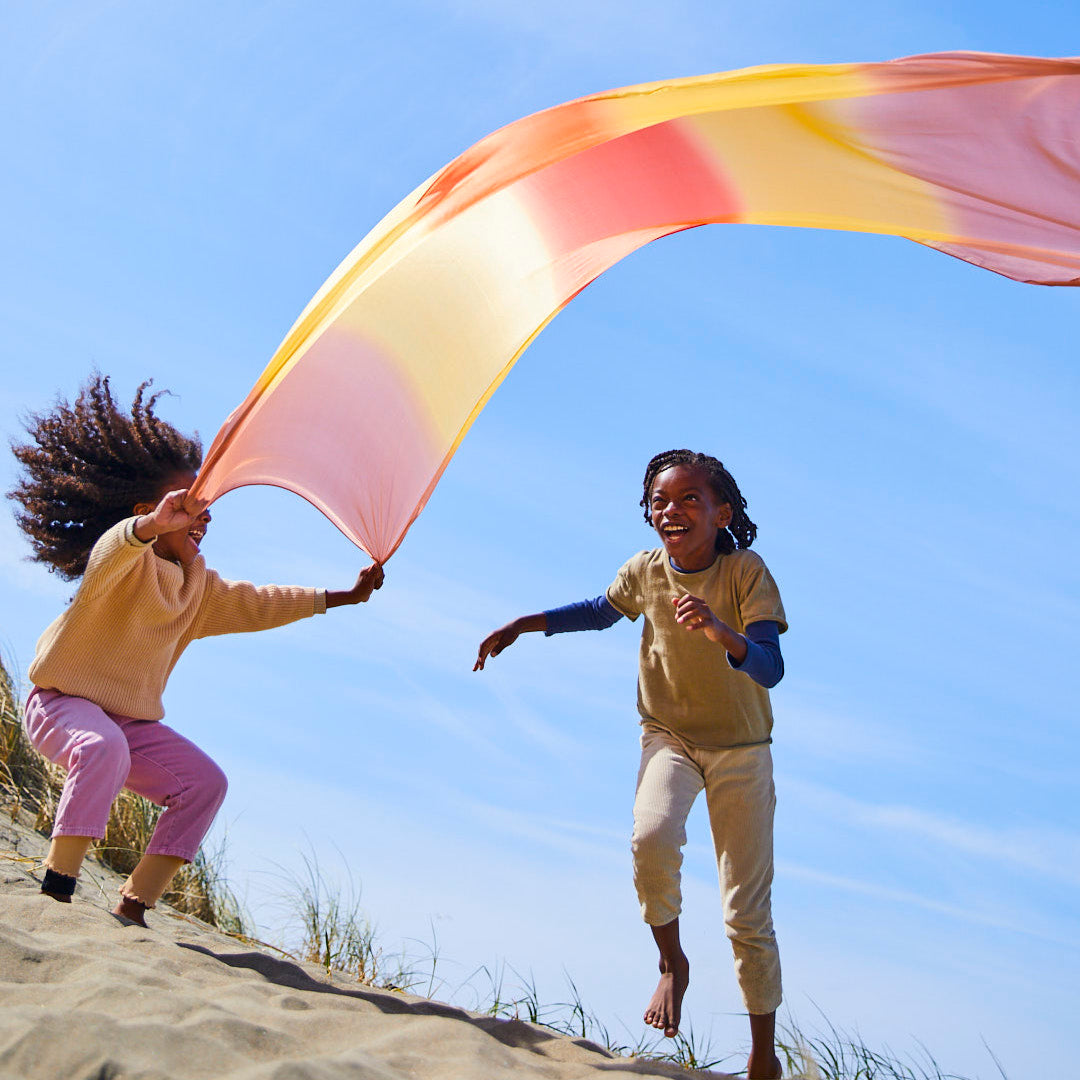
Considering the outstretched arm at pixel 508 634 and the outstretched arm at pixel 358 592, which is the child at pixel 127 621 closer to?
the outstretched arm at pixel 358 592

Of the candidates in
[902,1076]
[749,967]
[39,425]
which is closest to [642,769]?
[749,967]

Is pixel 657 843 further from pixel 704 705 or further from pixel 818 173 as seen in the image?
pixel 818 173

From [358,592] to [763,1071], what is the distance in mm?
2540

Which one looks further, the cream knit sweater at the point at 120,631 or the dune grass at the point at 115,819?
the dune grass at the point at 115,819

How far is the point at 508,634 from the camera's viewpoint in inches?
182

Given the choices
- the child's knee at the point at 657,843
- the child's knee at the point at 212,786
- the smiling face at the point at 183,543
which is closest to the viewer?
the child's knee at the point at 657,843

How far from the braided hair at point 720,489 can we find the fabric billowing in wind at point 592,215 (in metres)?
0.75

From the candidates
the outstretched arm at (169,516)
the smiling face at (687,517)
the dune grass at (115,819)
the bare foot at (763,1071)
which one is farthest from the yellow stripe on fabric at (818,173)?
the dune grass at (115,819)

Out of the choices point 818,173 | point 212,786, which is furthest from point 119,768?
point 818,173

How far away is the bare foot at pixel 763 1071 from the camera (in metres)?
3.87

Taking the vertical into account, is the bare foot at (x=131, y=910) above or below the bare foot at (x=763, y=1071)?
below

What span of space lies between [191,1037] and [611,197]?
10.4 feet

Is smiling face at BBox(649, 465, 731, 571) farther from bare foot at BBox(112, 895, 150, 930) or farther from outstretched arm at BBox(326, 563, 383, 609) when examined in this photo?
bare foot at BBox(112, 895, 150, 930)

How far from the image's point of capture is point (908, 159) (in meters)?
3.86
